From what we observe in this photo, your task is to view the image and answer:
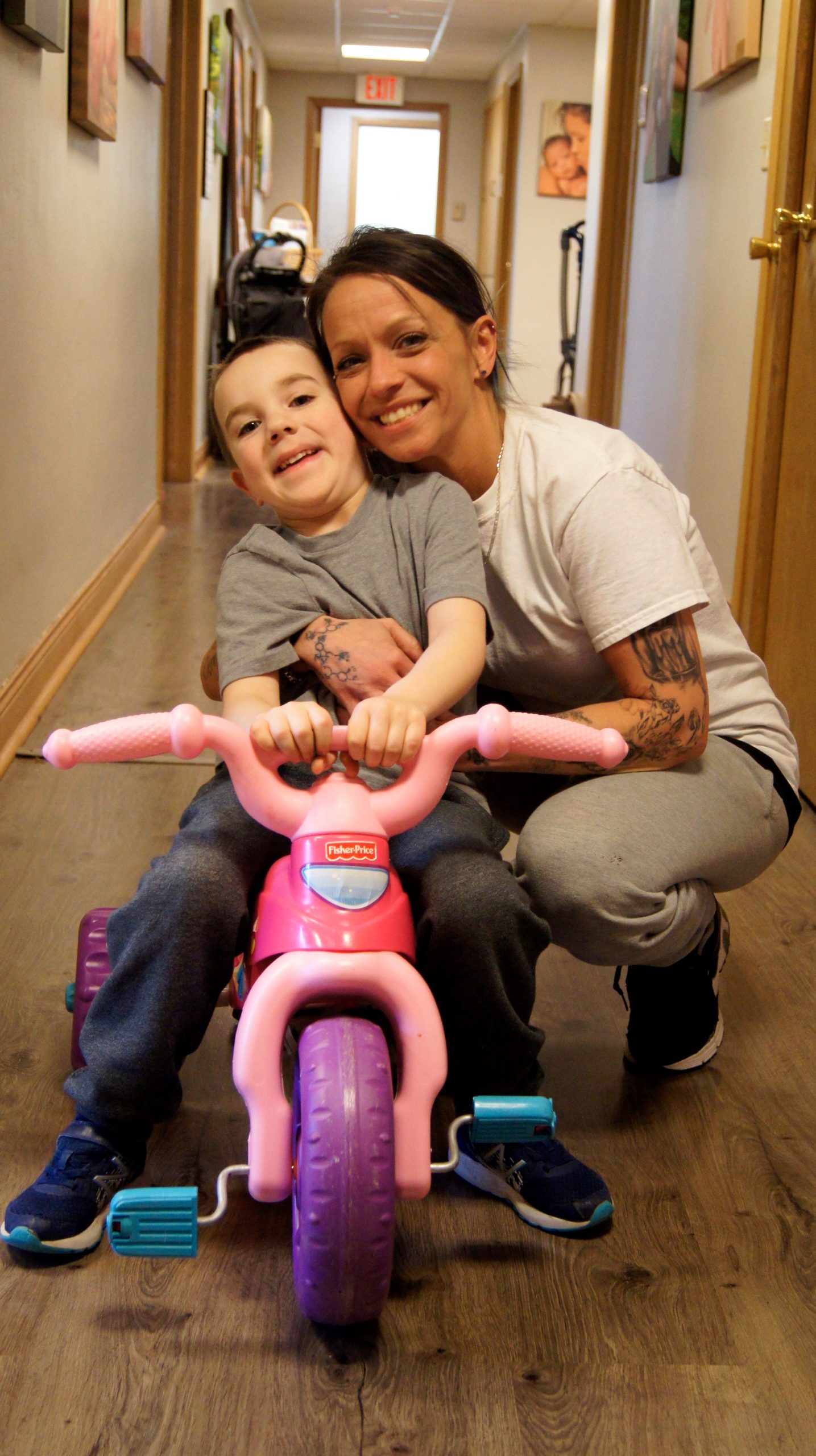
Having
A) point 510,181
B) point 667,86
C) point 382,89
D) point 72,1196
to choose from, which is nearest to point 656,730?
point 72,1196

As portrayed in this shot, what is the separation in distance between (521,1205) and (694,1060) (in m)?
0.33

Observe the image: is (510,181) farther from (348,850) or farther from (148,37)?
(348,850)

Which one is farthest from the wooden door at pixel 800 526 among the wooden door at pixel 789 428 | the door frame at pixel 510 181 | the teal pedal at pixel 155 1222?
the door frame at pixel 510 181

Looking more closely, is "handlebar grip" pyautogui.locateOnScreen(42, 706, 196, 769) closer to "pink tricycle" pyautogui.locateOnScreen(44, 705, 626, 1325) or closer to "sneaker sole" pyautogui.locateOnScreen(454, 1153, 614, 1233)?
"pink tricycle" pyautogui.locateOnScreen(44, 705, 626, 1325)

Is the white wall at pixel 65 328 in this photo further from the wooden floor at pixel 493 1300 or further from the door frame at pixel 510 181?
the door frame at pixel 510 181

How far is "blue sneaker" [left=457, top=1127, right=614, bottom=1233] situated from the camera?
1.12m

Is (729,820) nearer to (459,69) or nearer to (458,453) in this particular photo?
(458,453)

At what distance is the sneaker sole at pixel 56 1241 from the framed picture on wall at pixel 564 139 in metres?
7.86

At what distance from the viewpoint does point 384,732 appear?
95 cm

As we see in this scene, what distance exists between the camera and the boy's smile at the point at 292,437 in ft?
4.10

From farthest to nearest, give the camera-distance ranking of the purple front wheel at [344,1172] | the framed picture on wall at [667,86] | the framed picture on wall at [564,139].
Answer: the framed picture on wall at [564,139] < the framed picture on wall at [667,86] < the purple front wheel at [344,1172]

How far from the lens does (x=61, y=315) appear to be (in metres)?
2.72

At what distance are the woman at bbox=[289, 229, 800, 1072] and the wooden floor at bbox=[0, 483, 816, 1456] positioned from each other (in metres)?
0.13

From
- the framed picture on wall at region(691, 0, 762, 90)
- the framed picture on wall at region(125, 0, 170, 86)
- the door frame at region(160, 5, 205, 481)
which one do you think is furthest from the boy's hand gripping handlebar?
the door frame at region(160, 5, 205, 481)
